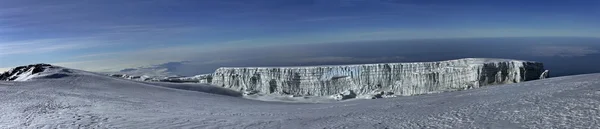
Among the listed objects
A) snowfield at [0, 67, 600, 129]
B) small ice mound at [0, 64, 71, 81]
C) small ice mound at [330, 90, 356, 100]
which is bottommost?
small ice mound at [330, 90, 356, 100]

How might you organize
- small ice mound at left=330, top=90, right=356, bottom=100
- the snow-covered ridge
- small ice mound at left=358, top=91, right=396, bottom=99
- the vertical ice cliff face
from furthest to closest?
the snow-covered ridge < small ice mound at left=330, top=90, right=356, bottom=100 < small ice mound at left=358, top=91, right=396, bottom=99 < the vertical ice cliff face

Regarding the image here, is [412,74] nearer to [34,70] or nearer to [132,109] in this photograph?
[132,109]

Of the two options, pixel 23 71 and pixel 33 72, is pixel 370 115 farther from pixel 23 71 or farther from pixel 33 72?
pixel 23 71

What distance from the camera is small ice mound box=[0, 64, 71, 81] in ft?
92.2

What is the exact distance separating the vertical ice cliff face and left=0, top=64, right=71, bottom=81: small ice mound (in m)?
12.3

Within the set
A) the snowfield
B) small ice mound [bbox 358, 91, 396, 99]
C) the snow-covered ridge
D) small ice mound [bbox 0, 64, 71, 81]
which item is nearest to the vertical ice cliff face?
small ice mound [bbox 358, 91, 396, 99]

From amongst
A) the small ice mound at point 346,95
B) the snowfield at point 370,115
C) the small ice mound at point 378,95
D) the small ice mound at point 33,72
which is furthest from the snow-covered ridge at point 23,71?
the small ice mound at point 378,95

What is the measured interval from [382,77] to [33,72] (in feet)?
92.8

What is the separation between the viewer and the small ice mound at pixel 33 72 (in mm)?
28094

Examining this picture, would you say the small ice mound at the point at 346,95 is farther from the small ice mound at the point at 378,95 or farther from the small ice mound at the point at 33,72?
the small ice mound at the point at 33,72

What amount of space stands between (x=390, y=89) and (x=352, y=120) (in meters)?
21.2

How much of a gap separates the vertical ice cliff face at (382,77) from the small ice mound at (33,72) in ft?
40.3

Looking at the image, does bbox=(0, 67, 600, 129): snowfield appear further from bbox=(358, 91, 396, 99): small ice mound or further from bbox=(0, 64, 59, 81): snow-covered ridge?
bbox=(0, 64, 59, 81): snow-covered ridge

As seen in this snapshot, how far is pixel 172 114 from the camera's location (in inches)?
516
